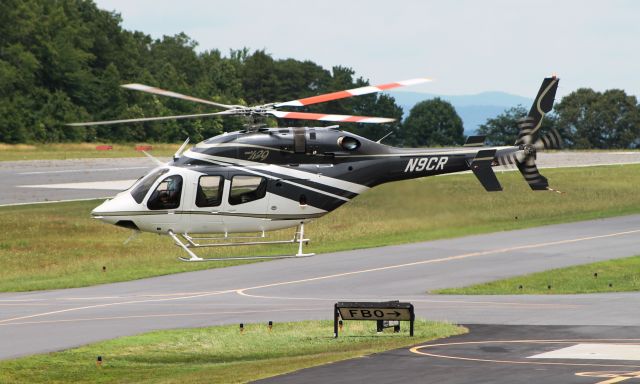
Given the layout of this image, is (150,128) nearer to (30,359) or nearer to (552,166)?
(552,166)

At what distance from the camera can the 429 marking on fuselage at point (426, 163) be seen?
41094 mm

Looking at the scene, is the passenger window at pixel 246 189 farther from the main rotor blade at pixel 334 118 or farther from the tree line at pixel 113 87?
the tree line at pixel 113 87

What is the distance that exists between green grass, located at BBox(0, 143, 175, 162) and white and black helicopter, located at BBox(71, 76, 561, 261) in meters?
88.7

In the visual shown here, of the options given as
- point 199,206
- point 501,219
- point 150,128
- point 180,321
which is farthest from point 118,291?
point 150,128

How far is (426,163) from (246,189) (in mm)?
6262

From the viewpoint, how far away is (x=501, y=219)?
97375mm

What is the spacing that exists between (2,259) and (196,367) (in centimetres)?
3389

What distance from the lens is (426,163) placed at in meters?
41.2

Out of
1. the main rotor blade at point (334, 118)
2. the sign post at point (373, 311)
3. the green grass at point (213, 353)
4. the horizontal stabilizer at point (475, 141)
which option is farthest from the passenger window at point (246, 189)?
the sign post at point (373, 311)

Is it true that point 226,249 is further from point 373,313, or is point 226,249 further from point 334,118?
point 334,118

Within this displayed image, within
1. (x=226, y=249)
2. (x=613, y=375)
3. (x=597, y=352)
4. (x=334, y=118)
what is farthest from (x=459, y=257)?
(x=334, y=118)

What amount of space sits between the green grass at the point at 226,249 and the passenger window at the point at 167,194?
25.1 feet

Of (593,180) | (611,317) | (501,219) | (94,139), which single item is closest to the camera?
(611,317)

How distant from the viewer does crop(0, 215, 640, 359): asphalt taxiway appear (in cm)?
5478
